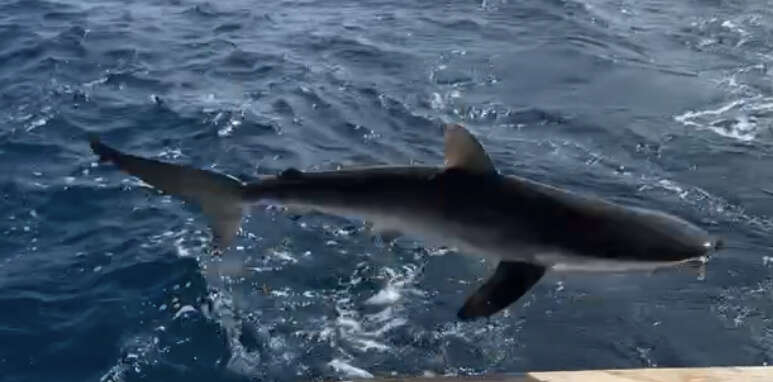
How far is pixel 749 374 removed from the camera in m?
5.39

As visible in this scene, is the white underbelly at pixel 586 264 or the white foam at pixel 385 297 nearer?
the white underbelly at pixel 586 264

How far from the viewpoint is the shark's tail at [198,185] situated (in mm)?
5234

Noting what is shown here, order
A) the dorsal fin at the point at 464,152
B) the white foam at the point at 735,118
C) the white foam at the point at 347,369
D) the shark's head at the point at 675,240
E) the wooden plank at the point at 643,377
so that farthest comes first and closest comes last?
the white foam at the point at 735,118
the white foam at the point at 347,369
the wooden plank at the point at 643,377
the dorsal fin at the point at 464,152
the shark's head at the point at 675,240

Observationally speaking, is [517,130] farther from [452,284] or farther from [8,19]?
[8,19]

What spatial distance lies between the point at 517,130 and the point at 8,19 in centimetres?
1049

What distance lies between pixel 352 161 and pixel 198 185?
535 cm

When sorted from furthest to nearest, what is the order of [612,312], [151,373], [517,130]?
[517,130]
[612,312]
[151,373]

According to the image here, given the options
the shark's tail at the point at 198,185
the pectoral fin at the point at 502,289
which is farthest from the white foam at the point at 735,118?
the shark's tail at the point at 198,185

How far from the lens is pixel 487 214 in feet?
17.3

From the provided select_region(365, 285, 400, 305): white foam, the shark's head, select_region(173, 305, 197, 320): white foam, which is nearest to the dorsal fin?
the shark's head

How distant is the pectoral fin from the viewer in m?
5.07

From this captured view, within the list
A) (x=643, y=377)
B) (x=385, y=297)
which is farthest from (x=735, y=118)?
(x=643, y=377)

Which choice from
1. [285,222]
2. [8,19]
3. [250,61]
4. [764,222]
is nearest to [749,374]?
[764,222]

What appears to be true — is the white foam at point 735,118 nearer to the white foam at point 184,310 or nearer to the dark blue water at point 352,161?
the dark blue water at point 352,161
